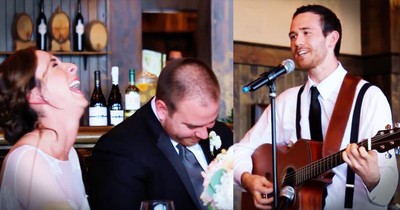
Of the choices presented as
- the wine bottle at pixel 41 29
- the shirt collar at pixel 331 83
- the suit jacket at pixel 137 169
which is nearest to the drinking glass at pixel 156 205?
the suit jacket at pixel 137 169

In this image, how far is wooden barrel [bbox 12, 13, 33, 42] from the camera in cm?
221

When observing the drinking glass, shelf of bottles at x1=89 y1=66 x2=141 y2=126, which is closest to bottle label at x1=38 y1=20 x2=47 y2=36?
shelf of bottles at x1=89 y1=66 x2=141 y2=126

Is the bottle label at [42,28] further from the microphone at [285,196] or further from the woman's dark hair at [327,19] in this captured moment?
the microphone at [285,196]

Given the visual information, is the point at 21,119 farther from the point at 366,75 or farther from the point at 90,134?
the point at 366,75

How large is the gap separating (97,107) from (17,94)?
0.72m

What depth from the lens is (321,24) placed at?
7.44 feet

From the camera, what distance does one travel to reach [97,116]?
6.78ft

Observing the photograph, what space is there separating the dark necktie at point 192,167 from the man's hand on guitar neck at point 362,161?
481mm

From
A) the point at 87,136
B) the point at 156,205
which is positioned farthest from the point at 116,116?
the point at 156,205

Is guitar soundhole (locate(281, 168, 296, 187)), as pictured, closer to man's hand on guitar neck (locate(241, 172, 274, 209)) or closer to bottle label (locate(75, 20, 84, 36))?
man's hand on guitar neck (locate(241, 172, 274, 209))

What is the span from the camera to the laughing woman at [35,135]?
4.65 ft

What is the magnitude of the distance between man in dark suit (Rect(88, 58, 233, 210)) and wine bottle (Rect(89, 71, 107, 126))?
28 cm

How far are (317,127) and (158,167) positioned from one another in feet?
2.23

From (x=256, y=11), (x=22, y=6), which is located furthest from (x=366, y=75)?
(x=22, y=6)
